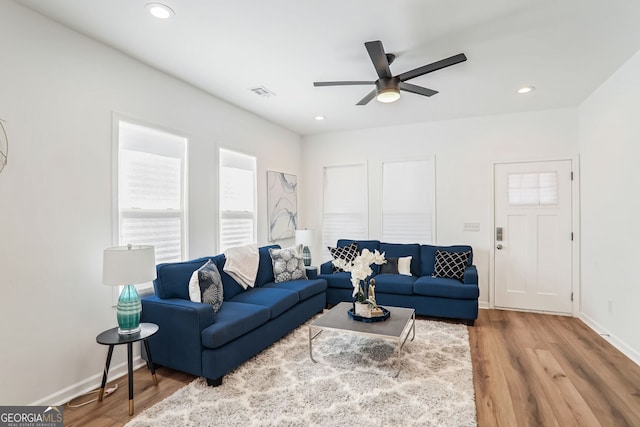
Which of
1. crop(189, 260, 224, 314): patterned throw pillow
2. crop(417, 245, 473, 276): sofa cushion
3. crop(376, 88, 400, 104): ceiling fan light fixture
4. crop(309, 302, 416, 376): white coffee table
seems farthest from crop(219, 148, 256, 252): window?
crop(417, 245, 473, 276): sofa cushion

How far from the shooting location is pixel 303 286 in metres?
3.89

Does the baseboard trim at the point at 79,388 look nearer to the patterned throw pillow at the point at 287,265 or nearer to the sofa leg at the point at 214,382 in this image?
the sofa leg at the point at 214,382

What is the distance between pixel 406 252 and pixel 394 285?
2.46ft

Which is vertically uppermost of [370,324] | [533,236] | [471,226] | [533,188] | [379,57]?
[379,57]

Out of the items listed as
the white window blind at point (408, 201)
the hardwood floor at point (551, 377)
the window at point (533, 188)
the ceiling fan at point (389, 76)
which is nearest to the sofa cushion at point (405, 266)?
the white window blind at point (408, 201)

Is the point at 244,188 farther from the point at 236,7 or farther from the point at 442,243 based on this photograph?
the point at 442,243

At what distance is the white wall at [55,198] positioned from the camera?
215 centimetres

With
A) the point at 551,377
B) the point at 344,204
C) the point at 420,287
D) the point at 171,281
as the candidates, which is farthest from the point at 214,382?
the point at 344,204

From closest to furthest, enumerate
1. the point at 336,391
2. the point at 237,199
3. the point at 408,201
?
the point at 336,391 → the point at 237,199 → the point at 408,201

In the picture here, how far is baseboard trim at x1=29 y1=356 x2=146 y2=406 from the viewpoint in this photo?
231 cm

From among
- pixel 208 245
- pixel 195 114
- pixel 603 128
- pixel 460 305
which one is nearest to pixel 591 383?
pixel 460 305

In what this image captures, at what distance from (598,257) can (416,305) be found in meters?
2.15

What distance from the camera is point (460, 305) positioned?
394 cm

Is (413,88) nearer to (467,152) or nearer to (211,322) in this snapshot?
(467,152)
